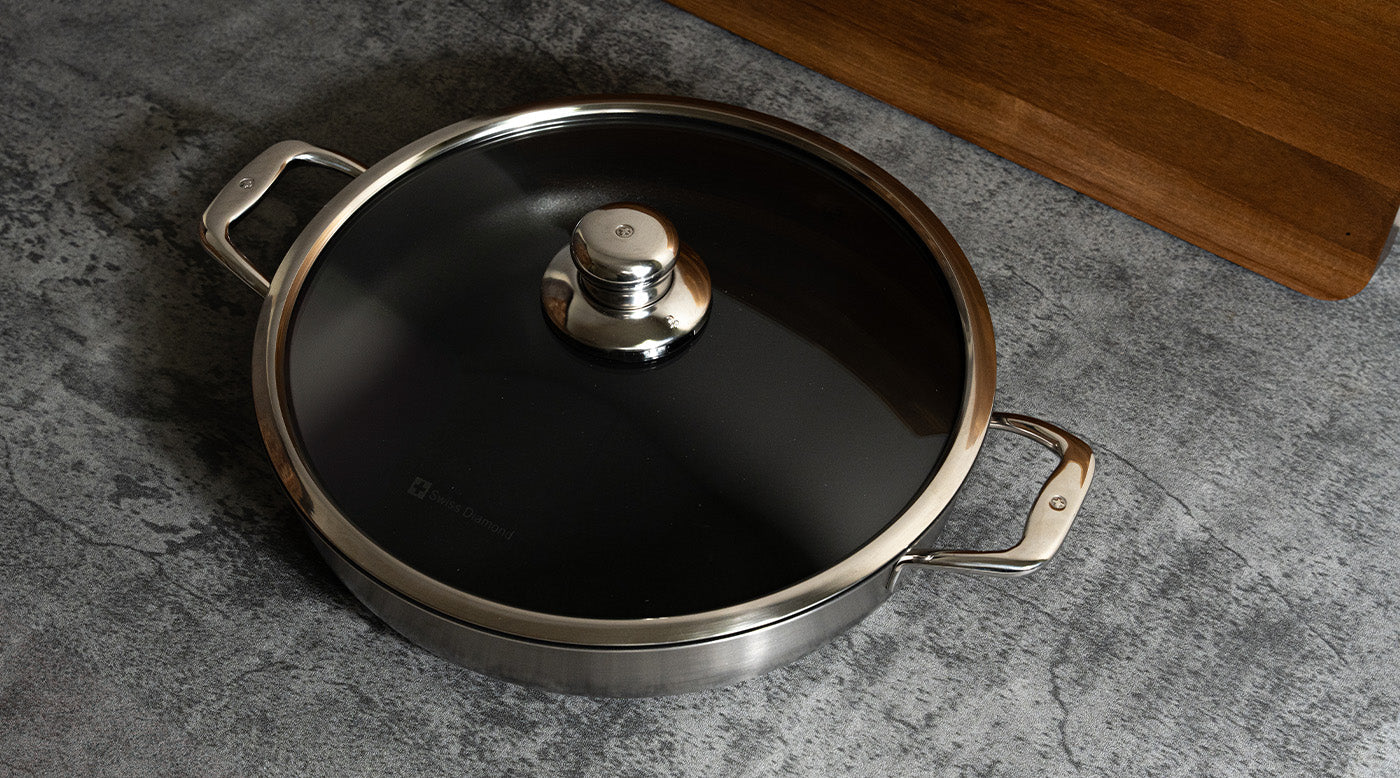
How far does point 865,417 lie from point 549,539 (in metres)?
0.23

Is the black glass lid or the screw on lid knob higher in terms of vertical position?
the screw on lid knob

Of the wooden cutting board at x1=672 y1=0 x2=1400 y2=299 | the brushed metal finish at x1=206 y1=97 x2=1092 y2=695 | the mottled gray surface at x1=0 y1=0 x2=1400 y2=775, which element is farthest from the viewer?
the wooden cutting board at x1=672 y1=0 x2=1400 y2=299

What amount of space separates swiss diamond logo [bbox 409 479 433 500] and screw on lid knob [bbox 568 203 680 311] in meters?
0.18

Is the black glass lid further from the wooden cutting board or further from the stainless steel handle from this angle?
the wooden cutting board

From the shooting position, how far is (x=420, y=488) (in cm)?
76

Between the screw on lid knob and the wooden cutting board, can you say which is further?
the wooden cutting board

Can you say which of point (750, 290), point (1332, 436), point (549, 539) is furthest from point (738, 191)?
point (1332, 436)

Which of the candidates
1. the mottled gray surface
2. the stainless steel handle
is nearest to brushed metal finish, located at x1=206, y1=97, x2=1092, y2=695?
the stainless steel handle

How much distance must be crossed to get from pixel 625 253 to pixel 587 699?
1.09 ft

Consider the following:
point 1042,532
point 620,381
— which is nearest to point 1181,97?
point 1042,532

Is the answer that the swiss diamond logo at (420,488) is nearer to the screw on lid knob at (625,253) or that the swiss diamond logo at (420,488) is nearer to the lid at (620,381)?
the lid at (620,381)

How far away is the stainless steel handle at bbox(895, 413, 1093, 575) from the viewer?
0.77 meters

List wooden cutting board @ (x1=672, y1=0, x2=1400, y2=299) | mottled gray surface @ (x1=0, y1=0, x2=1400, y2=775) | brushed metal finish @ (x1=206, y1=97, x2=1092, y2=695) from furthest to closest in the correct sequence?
wooden cutting board @ (x1=672, y1=0, x2=1400, y2=299), mottled gray surface @ (x1=0, y1=0, x2=1400, y2=775), brushed metal finish @ (x1=206, y1=97, x2=1092, y2=695)

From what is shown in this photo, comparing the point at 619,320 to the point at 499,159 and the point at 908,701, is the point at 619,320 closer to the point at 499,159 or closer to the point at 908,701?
the point at 499,159
